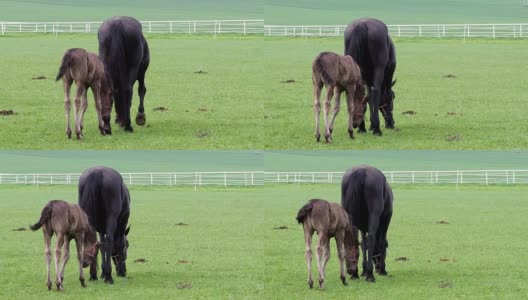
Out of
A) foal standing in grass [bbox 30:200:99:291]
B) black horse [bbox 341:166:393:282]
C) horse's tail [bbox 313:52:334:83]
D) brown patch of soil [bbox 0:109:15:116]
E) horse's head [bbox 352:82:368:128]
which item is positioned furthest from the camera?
brown patch of soil [bbox 0:109:15:116]

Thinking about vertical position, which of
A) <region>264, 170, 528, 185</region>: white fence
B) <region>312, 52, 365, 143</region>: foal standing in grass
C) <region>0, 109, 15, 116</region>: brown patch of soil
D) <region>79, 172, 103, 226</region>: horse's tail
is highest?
<region>312, 52, 365, 143</region>: foal standing in grass

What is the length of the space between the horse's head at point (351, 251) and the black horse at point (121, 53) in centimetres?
558

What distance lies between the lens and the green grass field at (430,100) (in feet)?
80.2

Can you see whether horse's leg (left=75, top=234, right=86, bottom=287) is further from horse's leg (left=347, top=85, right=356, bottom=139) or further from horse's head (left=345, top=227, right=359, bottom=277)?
horse's leg (left=347, top=85, right=356, bottom=139)

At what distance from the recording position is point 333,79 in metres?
20.7

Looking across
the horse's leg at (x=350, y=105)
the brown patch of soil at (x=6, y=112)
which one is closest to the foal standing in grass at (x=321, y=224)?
the horse's leg at (x=350, y=105)

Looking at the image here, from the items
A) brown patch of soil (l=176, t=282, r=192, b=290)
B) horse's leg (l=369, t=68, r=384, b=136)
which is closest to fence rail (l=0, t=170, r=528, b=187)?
horse's leg (l=369, t=68, r=384, b=136)

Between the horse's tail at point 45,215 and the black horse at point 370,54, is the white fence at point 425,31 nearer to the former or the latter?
the black horse at point 370,54

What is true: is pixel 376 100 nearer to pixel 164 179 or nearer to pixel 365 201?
pixel 365 201

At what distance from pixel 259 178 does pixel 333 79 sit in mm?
33824

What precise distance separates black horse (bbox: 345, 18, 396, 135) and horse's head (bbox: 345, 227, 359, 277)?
2.63 meters

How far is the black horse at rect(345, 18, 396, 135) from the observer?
2205 cm

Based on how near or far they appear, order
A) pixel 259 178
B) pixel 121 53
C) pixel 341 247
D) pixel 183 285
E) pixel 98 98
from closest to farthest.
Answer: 1. pixel 341 247
2. pixel 98 98
3. pixel 183 285
4. pixel 121 53
5. pixel 259 178

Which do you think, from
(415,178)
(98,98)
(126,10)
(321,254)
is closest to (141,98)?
(98,98)
